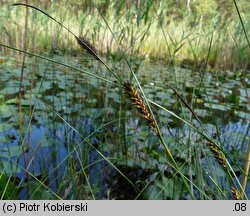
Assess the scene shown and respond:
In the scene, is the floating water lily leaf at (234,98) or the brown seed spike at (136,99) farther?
the floating water lily leaf at (234,98)

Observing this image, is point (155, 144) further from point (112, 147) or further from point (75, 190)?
point (75, 190)

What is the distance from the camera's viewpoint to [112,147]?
129cm

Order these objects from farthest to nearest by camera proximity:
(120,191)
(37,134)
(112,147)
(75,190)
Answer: (37,134) → (112,147) → (120,191) → (75,190)

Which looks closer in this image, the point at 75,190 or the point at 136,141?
the point at 75,190

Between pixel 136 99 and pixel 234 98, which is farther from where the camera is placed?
pixel 234 98

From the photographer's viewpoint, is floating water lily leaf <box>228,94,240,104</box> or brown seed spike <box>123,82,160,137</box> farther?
floating water lily leaf <box>228,94,240,104</box>

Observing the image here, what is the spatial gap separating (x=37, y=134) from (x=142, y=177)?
61cm

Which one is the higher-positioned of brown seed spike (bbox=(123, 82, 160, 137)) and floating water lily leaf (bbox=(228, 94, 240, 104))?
brown seed spike (bbox=(123, 82, 160, 137))

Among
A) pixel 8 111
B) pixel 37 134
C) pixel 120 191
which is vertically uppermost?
Answer: pixel 8 111

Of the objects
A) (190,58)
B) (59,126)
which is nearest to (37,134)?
(59,126)

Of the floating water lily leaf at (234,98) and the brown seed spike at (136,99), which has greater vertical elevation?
the brown seed spike at (136,99)

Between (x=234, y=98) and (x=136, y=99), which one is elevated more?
(x=136, y=99)

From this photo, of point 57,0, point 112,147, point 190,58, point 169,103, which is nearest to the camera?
point 112,147
